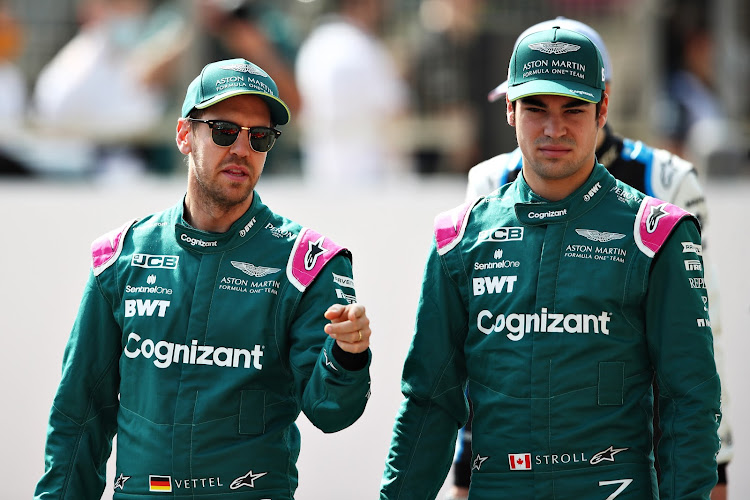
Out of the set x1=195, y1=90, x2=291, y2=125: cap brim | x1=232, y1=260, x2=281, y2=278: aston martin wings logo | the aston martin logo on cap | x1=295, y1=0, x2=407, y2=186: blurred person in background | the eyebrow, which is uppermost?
x1=295, y1=0, x2=407, y2=186: blurred person in background

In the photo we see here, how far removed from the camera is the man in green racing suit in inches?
117

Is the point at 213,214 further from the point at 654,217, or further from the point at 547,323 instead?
the point at 654,217

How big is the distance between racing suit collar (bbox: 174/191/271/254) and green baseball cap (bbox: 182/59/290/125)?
0.27 meters

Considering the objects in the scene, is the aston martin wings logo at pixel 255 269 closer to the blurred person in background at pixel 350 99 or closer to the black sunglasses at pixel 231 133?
the black sunglasses at pixel 231 133

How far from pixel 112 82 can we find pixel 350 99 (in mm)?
1261

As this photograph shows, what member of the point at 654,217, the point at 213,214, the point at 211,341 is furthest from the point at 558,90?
the point at 211,341

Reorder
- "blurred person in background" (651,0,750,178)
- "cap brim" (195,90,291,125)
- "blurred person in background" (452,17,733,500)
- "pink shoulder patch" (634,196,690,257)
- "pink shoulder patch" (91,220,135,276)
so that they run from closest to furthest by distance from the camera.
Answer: "pink shoulder patch" (634,196,690,257), "cap brim" (195,90,291,125), "pink shoulder patch" (91,220,135,276), "blurred person in background" (452,17,733,500), "blurred person in background" (651,0,750,178)

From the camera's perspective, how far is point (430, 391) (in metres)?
3.18

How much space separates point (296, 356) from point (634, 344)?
2.75 feet

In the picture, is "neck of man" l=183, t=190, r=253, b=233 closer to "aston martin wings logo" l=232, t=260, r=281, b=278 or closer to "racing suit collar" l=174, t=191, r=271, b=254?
"racing suit collar" l=174, t=191, r=271, b=254

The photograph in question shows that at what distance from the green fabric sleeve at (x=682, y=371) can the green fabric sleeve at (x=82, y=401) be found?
141 centimetres

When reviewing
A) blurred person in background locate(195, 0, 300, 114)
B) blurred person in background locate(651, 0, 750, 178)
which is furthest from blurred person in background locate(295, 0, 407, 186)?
blurred person in background locate(651, 0, 750, 178)

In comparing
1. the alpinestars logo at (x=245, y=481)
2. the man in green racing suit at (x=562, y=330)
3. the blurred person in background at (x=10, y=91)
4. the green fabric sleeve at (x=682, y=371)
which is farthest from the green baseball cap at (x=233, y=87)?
the blurred person in background at (x=10, y=91)

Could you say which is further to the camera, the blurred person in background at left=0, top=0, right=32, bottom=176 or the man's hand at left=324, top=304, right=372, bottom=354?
the blurred person in background at left=0, top=0, right=32, bottom=176
